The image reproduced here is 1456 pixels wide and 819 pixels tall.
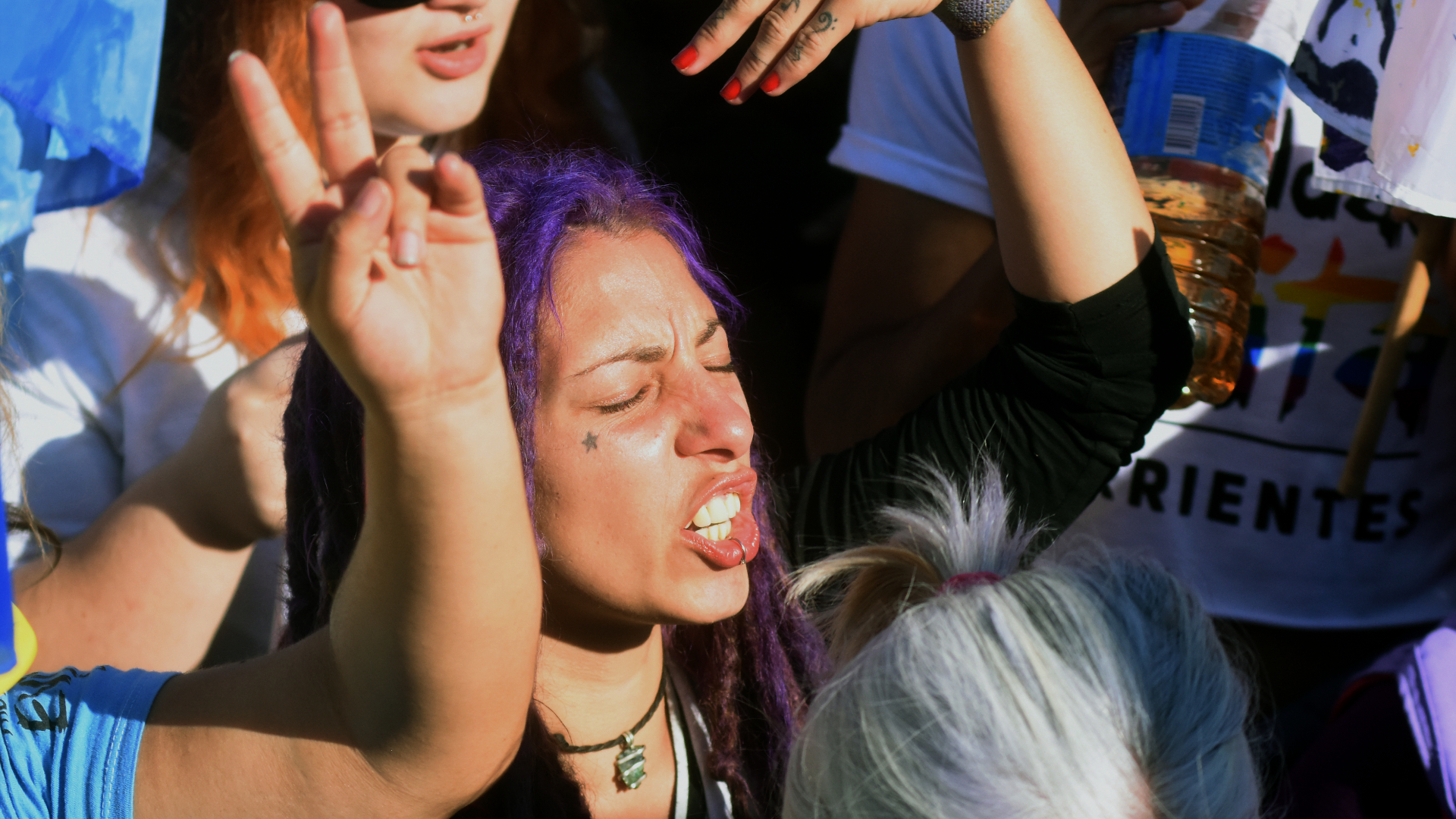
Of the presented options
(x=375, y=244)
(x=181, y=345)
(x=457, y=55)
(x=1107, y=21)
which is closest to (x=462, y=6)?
(x=457, y=55)

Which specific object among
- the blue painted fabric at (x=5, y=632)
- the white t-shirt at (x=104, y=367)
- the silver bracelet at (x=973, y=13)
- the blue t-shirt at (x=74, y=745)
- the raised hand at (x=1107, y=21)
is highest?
the silver bracelet at (x=973, y=13)

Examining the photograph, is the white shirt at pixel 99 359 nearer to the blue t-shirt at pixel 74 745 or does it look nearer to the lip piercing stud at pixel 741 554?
the blue t-shirt at pixel 74 745

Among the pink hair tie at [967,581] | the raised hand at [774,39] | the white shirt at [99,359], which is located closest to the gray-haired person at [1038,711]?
the pink hair tie at [967,581]

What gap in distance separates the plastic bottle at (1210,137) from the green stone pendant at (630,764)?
0.99 m

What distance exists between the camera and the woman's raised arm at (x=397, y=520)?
78cm

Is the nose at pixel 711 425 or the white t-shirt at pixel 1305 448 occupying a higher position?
the nose at pixel 711 425

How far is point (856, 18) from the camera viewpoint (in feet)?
4.07

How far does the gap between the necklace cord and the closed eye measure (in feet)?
1.36

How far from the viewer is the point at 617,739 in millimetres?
1419

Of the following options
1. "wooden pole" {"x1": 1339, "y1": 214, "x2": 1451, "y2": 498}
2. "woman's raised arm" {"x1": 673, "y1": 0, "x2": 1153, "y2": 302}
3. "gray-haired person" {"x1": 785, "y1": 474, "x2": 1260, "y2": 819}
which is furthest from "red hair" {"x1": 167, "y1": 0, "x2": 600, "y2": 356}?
"wooden pole" {"x1": 1339, "y1": 214, "x2": 1451, "y2": 498}

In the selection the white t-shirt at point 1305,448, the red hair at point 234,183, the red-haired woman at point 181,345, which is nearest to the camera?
the red-haired woman at point 181,345

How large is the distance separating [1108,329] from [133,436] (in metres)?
1.51

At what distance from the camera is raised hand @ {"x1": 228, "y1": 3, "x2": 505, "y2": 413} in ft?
2.51

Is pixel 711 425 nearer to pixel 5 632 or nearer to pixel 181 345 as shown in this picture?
pixel 5 632
